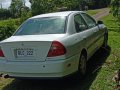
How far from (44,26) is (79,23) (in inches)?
38.2

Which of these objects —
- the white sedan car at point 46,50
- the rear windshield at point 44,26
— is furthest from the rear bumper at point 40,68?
the rear windshield at point 44,26

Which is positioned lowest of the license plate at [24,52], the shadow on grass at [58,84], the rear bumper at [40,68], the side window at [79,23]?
the shadow on grass at [58,84]

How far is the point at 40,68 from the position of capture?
5.88 m

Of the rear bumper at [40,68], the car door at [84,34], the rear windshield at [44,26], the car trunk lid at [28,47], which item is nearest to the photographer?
the rear bumper at [40,68]

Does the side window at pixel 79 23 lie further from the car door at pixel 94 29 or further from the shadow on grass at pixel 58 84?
the shadow on grass at pixel 58 84

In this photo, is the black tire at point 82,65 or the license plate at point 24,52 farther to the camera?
the black tire at point 82,65

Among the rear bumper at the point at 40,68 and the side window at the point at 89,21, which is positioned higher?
the side window at the point at 89,21

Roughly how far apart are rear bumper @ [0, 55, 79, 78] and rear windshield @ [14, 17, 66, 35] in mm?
850

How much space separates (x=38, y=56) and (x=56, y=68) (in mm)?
445

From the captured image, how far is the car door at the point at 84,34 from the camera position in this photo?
275 inches

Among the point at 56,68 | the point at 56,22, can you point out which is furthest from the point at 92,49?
the point at 56,68

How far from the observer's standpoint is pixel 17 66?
608 cm

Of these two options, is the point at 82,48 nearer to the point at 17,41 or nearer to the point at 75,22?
the point at 75,22

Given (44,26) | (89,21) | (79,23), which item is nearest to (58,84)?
(44,26)
